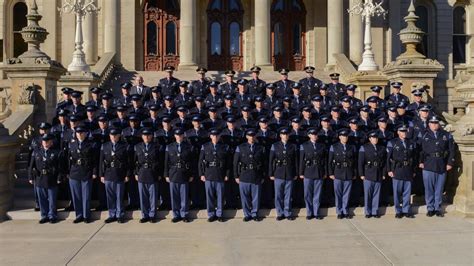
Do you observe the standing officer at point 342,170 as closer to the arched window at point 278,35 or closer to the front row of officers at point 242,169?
the front row of officers at point 242,169

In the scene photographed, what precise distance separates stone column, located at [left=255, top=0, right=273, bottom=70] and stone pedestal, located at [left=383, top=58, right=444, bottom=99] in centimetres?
787

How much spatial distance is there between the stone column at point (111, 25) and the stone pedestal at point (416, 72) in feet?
39.9

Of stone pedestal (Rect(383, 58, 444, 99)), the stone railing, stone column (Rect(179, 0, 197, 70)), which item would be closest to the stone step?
stone pedestal (Rect(383, 58, 444, 99))

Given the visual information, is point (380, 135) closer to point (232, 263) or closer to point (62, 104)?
point (232, 263)

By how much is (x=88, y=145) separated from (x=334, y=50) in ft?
49.4

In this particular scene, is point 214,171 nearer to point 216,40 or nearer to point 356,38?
point 356,38

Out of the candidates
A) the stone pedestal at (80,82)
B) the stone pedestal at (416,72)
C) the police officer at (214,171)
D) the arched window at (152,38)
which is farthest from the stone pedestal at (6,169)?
the arched window at (152,38)

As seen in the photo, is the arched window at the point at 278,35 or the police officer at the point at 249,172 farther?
the arched window at the point at 278,35

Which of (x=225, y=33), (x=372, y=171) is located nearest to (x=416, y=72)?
(x=372, y=171)

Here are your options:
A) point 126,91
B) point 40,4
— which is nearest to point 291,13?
point 40,4

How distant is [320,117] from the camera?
10406 millimetres

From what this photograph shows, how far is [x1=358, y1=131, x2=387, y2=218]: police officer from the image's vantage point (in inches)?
364

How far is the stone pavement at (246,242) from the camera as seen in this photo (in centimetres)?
685

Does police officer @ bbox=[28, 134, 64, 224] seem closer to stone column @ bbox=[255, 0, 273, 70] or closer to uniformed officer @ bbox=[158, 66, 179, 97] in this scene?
uniformed officer @ bbox=[158, 66, 179, 97]
